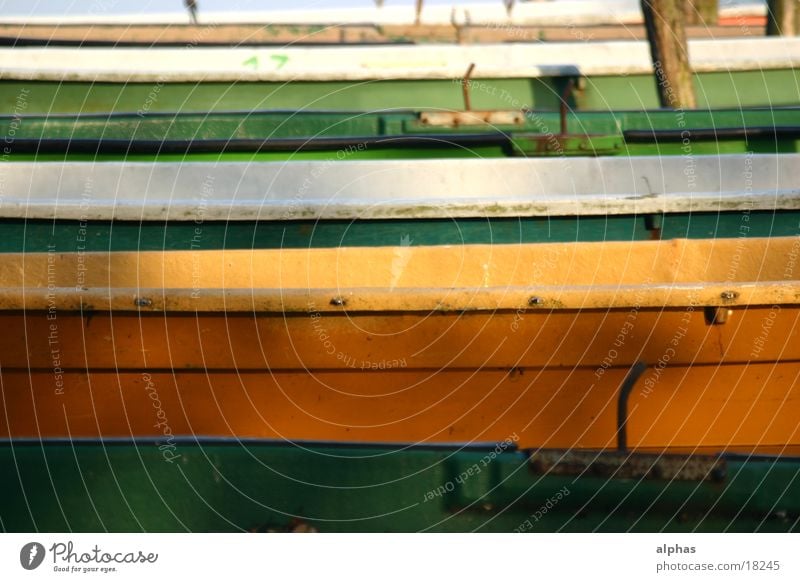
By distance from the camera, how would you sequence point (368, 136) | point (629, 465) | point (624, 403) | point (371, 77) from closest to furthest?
point (629, 465), point (624, 403), point (368, 136), point (371, 77)

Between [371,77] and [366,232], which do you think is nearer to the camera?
[366,232]

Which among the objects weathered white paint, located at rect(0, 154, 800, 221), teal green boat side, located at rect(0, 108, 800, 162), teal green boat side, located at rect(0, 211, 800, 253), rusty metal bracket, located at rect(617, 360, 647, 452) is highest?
teal green boat side, located at rect(0, 108, 800, 162)

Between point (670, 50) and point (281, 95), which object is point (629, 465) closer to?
point (670, 50)

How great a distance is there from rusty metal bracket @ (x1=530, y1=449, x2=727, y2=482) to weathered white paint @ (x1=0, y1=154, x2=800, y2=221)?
1.35m

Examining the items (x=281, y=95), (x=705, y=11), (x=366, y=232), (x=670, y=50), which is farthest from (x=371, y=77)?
(x=705, y=11)

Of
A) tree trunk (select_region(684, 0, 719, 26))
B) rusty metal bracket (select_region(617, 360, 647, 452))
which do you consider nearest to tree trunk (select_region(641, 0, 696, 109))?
rusty metal bracket (select_region(617, 360, 647, 452))

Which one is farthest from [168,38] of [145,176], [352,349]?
[352,349]

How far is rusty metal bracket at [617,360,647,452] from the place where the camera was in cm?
306

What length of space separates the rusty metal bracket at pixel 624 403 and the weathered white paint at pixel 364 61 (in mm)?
3229

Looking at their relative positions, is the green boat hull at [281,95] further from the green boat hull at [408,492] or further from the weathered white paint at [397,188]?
the green boat hull at [408,492]

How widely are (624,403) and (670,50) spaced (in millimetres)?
3122

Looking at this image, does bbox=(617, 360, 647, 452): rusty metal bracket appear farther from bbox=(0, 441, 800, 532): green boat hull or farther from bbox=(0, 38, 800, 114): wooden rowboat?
bbox=(0, 38, 800, 114): wooden rowboat

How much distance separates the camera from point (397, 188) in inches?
167

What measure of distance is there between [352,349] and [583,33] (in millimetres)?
7089
